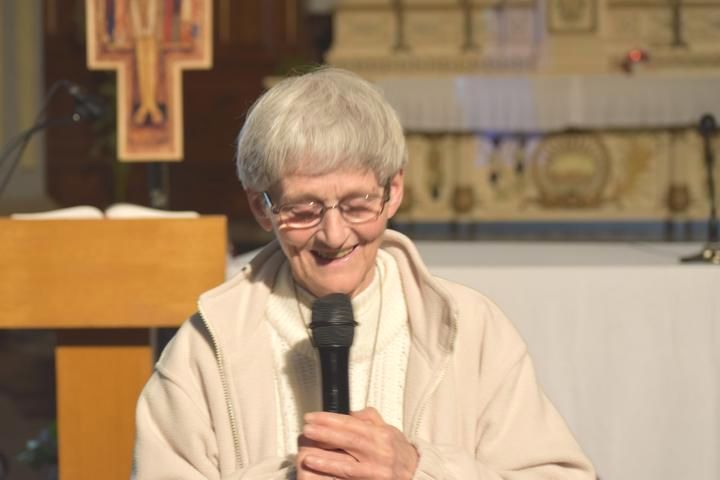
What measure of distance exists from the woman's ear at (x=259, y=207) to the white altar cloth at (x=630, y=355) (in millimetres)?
1378

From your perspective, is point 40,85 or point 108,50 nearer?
point 108,50

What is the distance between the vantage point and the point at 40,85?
9461 mm

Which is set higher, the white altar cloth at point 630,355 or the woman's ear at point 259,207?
the woman's ear at point 259,207

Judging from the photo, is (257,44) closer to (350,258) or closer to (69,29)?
(69,29)

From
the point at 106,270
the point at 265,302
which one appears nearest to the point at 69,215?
the point at 106,270

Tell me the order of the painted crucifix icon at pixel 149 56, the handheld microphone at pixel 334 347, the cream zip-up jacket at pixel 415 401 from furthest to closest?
the painted crucifix icon at pixel 149 56 → the cream zip-up jacket at pixel 415 401 → the handheld microphone at pixel 334 347

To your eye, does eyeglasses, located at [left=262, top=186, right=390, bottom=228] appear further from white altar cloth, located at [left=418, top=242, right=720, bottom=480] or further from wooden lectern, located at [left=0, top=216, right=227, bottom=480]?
white altar cloth, located at [left=418, top=242, right=720, bottom=480]

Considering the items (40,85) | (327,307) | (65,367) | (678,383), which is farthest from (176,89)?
(40,85)

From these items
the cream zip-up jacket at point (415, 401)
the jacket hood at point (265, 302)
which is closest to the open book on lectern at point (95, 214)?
the jacket hood at point (265, 302)

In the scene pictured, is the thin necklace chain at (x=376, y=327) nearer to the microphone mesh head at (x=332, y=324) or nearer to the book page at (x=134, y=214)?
the microphone mesh head at (x=332, y=324)

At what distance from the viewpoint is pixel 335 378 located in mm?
1546

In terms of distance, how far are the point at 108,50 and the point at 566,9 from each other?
7.69 m

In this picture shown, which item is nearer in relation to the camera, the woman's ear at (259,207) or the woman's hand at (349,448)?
the woman's hand at (349,448)

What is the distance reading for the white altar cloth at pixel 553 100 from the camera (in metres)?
9.54
